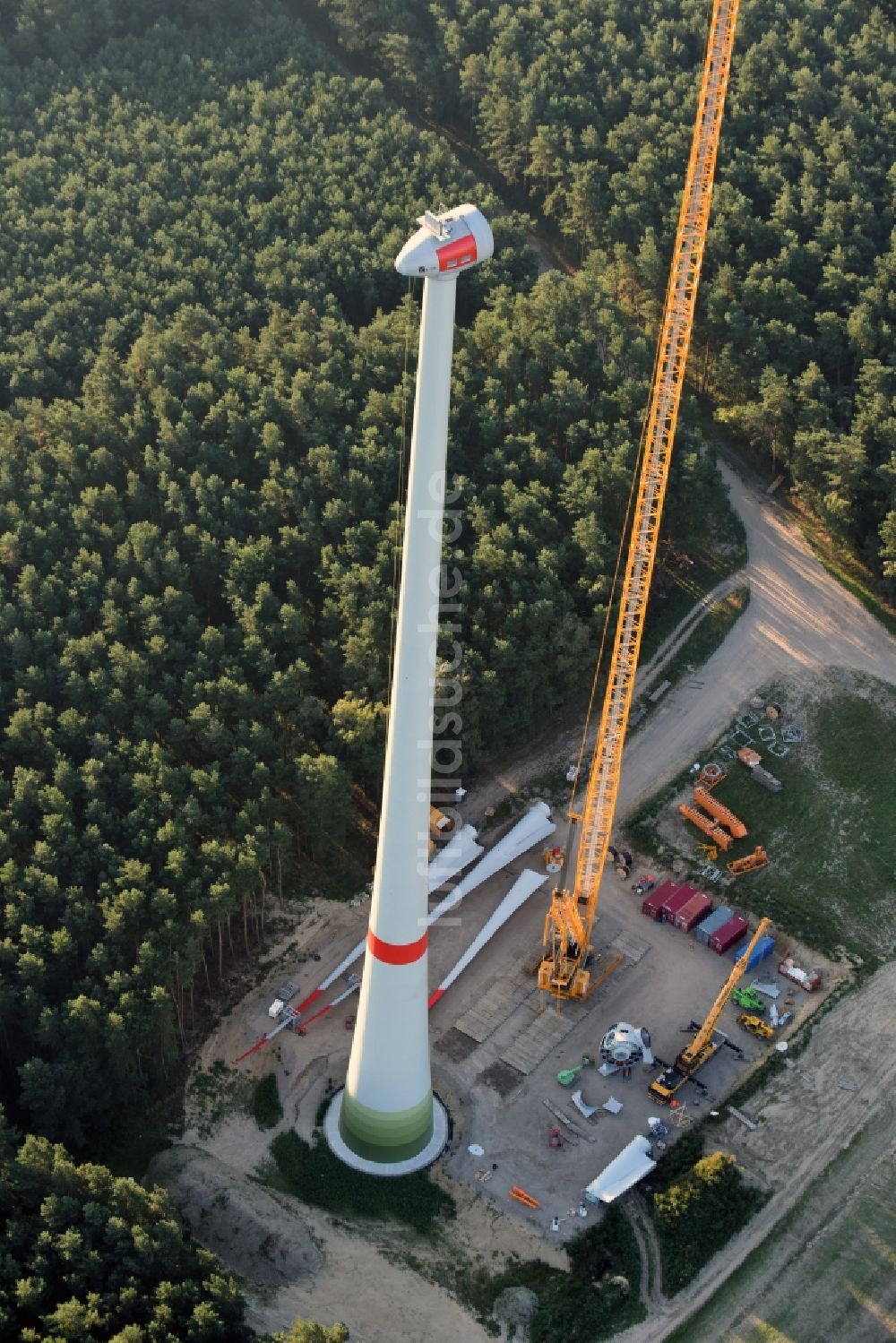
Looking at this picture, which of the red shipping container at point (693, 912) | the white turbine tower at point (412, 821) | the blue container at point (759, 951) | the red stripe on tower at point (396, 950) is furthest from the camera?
the red shipping container at point (693, 912)

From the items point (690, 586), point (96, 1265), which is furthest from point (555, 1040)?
point (690, 586)

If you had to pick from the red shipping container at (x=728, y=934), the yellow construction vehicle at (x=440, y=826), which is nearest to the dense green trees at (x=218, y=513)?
the yellow construction vehicle at (x=440, y=826)

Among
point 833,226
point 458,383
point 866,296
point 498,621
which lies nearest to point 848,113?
point 833,226

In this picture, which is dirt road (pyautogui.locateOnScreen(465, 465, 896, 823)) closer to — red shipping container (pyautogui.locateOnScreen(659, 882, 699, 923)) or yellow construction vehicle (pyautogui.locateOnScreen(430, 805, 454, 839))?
yellow construction vehicle (pyautogui.locateOnScreen(430, 805, 454, 839))

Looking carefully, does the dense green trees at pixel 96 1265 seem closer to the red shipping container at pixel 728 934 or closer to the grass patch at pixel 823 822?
the red shipping container at pixel 728 934

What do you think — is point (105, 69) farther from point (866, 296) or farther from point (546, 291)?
point (866, 296)

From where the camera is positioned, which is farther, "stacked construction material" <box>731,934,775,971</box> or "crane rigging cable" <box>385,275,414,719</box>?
"crane rigging cable" <box>385,275,414,719</box>

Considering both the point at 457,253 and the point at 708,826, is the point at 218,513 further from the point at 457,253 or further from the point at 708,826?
the point at 457,253

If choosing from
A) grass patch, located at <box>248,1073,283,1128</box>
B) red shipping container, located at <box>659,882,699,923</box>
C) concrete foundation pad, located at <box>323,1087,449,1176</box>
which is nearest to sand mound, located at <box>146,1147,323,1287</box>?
grass patch, located at <box>248,1073,283,1128</box>
